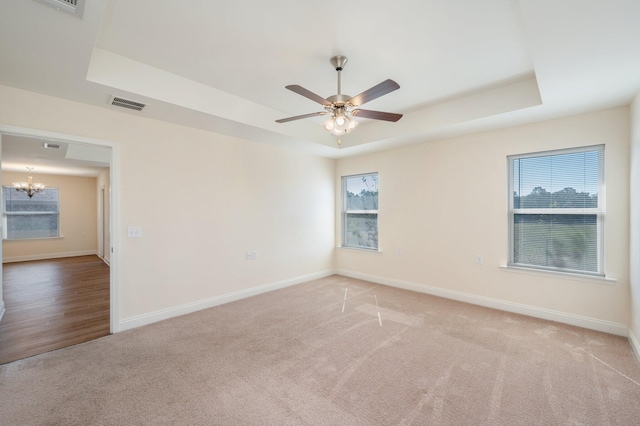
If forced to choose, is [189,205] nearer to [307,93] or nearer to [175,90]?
[175,90]

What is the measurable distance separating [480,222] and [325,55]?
314cm

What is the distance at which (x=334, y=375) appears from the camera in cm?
229

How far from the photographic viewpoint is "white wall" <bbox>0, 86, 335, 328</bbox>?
313 centimetres

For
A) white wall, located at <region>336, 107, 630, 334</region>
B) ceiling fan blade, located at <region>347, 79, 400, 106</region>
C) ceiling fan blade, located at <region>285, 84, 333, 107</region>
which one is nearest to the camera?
ceiling fan blade, located at <region>347, 79, 400, 106</region>

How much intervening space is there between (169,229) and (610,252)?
17.3ft

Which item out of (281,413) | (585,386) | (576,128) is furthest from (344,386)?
(576,128)

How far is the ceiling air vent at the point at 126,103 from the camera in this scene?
2874 millimetres

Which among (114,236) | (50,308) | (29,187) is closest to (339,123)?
(114,236)

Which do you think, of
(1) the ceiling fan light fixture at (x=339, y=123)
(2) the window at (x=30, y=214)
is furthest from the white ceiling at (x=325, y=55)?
(2) the window at (x=30, y=214)

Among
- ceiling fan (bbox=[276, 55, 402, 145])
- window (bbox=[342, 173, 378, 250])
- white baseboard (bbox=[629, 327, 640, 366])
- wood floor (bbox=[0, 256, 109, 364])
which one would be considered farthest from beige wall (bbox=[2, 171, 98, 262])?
white baseboard (bbox=[629, 327, 640, 366])

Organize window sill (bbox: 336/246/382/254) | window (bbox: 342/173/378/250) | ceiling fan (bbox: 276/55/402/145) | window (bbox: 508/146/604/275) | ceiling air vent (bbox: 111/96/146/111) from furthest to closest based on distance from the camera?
window (bbox: 342/173/378/250), window sill (bbox: 336/246/382/254), window (bbox: 508/146/604/275), ceiling air vent (bbox: 111/96/146/111), ceiling fan (bbox: 276/55/402/145)

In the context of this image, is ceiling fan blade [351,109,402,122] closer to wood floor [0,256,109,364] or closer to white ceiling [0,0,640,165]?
white ceiling [0,0,640,165]

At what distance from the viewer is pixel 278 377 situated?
228 cm

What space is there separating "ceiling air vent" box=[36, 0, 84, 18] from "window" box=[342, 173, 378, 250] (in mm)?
4528
